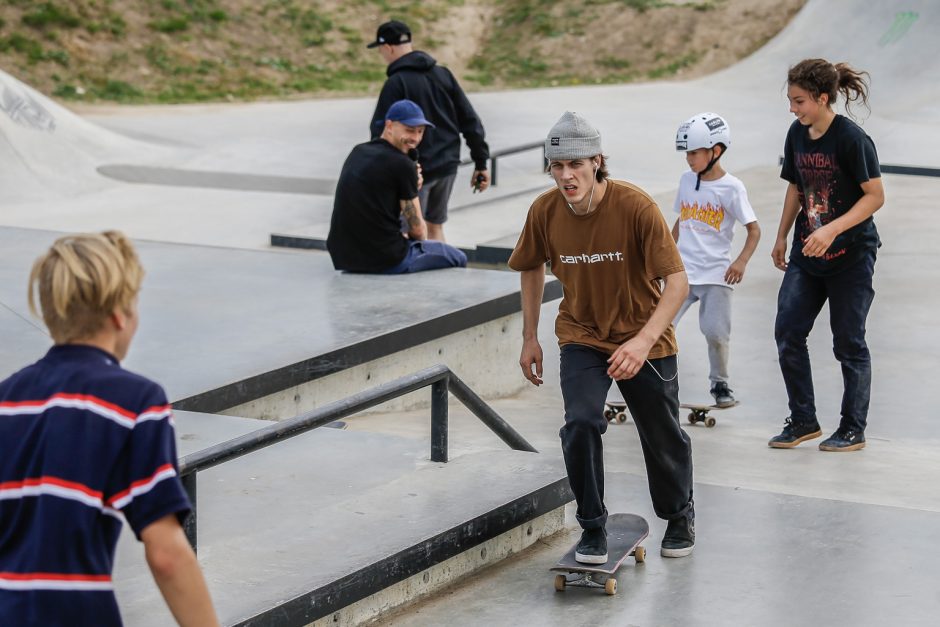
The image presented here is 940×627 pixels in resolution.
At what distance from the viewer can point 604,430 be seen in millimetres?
4449

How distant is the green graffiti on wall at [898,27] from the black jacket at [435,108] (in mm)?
18598

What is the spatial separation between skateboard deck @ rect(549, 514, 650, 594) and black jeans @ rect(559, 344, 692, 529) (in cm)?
13

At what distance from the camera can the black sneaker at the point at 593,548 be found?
4508 mm

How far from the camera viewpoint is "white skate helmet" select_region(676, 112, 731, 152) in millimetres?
6641

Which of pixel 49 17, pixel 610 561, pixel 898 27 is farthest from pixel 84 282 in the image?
pixel 49 17

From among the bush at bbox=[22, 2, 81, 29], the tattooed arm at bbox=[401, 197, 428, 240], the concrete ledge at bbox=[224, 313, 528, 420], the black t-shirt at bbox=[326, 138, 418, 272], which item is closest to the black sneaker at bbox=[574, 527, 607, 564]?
the concrete ledge at bbox=[224, 313, 528, 420]

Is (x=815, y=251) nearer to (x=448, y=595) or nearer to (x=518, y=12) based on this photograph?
(x=448, y=595)

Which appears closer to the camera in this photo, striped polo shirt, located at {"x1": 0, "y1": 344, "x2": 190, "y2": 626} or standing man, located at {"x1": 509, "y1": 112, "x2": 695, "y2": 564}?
striped polo shirt, located at {"x1": 0, "y1": 344, "x2": 190, "y2": 626}

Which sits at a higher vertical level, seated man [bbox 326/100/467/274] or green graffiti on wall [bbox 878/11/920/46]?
green graffiti on wall [bbox 878/11/920/46]

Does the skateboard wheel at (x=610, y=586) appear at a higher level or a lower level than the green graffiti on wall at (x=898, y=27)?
lower

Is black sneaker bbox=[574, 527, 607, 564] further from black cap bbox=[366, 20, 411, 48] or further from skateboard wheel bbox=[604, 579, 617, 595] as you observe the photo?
black cap bbox=[366, 20, 411, 48]

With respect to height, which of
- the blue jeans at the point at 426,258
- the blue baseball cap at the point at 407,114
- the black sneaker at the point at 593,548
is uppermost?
the blue baseball cap at the point at 407,114

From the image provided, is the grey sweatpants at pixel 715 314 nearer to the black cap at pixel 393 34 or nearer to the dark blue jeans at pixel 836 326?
the dark blue jeans at pixel 836 326

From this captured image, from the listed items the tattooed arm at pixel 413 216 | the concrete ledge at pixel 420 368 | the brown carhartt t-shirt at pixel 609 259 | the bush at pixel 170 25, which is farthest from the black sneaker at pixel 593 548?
the bush at pixel 170 25
